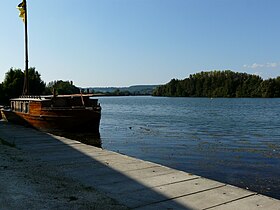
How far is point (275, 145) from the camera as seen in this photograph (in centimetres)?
1908

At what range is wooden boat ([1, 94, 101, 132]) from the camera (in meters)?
23.4

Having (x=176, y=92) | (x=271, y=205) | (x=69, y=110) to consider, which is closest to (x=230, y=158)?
(x=271, y=205)

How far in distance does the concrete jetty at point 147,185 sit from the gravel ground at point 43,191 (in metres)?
0.31

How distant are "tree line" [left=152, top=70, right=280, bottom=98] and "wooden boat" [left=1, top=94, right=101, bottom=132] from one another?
120 m

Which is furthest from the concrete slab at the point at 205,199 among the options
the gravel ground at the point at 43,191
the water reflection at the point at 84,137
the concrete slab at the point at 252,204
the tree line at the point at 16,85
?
the tree line at the point at 16,85

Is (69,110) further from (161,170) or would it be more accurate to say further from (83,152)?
(161,170)

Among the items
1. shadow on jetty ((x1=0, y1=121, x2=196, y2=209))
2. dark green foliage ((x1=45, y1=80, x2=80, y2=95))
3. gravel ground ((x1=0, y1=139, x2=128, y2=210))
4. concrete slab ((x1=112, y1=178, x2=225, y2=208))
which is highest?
dark green foliage ((x1=45, y1=80, x2=80, y2=95))

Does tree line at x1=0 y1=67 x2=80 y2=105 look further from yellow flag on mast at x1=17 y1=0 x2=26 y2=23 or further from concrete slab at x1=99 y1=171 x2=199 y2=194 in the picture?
concrete slab at x1=99 y1=171 x2=199 y2=194

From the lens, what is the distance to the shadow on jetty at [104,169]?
655 centimetres

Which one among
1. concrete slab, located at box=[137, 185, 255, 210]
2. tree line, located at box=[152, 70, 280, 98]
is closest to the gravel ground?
concrete slab, located at box=[137, 185, 255, 210]

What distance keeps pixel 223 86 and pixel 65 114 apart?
14029 centimetres

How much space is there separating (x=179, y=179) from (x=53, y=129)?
56.4 ft

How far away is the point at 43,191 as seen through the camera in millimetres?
6688

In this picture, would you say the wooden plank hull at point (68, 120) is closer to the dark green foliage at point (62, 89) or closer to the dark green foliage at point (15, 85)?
the dark green foliage at point (15, 85)
